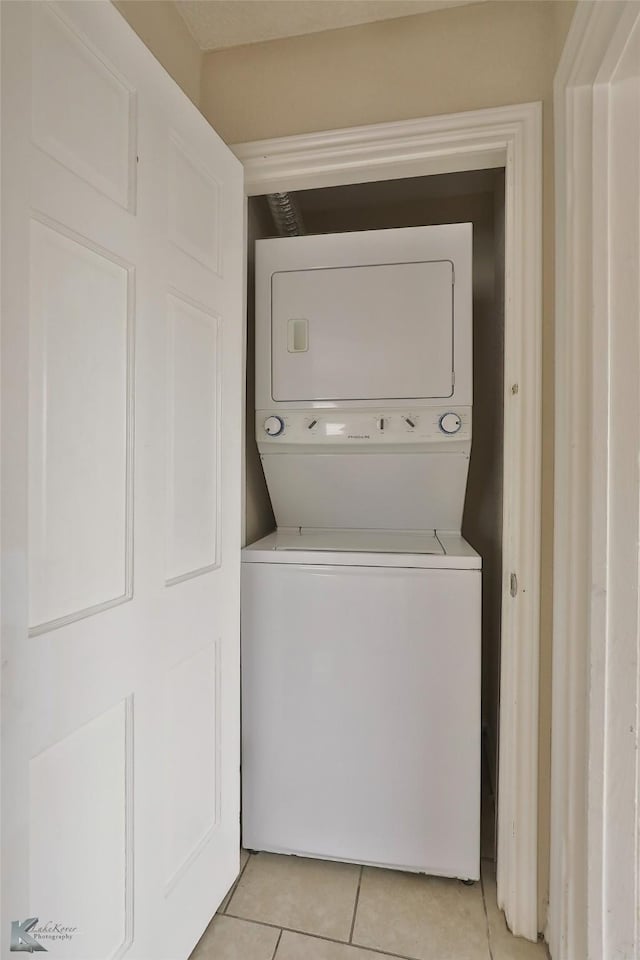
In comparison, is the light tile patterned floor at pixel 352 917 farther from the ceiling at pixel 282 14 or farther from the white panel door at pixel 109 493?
the ceiling at pixel 282 14

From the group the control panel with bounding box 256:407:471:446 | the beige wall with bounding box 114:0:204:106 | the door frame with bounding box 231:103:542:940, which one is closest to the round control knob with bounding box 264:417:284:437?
the control panel with bounding box 256:407:471:446

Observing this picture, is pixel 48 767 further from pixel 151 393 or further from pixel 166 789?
pixel 151 393

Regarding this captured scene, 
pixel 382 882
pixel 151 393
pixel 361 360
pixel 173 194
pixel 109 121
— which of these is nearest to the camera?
pixel 109 121

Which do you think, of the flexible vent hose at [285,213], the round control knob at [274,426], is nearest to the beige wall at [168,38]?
the flexible vent hose at [285,213]

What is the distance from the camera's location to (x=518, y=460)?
1404 millimetres

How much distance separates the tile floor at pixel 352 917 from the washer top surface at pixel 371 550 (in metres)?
0.96

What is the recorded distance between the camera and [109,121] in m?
0.95

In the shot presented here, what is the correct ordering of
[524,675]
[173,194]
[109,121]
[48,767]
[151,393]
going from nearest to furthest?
[48,767], [109,121], [151,393], [173,194], [524,675]

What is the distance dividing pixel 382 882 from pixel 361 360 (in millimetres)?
1645

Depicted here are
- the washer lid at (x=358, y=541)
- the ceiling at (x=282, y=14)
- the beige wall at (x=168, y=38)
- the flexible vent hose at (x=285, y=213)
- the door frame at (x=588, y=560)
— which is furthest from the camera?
the flexible vent hose at (x=285, y=213)

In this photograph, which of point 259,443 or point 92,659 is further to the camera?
point 259,443

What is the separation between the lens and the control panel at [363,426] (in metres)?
1.70

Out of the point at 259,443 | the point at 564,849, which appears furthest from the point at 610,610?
the point at 259,443
